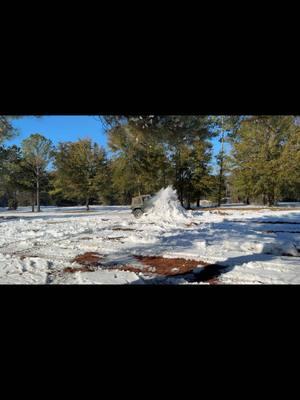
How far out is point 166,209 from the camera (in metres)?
13.3

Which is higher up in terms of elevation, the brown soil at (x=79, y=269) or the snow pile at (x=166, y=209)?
the snow pile at (x=166, y=209)

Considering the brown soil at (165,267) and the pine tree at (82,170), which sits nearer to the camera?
the brown soil at (165,267)

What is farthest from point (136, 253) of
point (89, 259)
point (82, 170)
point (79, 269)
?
point (82, 170)

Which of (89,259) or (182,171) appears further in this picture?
(182,171)

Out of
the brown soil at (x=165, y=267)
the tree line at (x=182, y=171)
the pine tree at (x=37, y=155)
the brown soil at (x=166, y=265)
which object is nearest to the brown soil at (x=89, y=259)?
the brown soil at (x=165, y=267)

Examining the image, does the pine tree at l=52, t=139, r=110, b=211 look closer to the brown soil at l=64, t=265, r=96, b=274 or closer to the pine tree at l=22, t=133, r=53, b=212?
the pine tree at l=22, t=133, r=53, b=212

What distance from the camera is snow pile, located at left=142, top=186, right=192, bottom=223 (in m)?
12.4

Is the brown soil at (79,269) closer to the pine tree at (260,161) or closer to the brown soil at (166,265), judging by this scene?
the brown soil at (166,265)

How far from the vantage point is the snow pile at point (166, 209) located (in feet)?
40.6

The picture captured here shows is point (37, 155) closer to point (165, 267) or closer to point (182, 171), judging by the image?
point (182, 171)

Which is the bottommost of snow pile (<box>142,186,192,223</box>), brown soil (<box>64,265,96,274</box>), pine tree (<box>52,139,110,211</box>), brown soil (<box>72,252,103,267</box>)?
brown soil (<box>64,265,96,274</box>)

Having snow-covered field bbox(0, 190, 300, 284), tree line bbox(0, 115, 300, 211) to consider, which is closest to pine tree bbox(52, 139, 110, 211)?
tree line bbox(0, 115, 300, 211)
